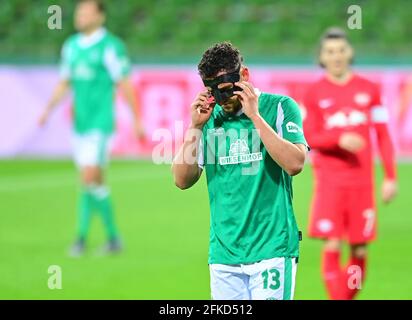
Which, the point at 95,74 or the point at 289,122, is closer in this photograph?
the point at 289,122

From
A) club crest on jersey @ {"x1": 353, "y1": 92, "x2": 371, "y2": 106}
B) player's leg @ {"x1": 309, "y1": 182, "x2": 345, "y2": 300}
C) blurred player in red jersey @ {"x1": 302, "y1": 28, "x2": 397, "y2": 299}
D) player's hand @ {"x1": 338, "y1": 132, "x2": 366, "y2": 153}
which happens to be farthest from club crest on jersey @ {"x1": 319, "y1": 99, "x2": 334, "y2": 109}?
player's leg @ {"x1": 309, "y1": 182, "x2": 345, "y2": 300}

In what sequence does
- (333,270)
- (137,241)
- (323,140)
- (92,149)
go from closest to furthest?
(323,140) → (333,270) → (92,149) → (137,241)

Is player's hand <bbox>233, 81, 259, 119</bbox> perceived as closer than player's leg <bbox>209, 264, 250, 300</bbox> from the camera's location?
Yes

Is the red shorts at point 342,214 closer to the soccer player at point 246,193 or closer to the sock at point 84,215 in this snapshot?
the soccer player at point 246,193

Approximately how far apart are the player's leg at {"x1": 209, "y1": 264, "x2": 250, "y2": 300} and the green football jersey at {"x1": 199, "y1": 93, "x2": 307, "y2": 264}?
36mm

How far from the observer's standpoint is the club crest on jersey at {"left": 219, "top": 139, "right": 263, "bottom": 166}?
14.2ft

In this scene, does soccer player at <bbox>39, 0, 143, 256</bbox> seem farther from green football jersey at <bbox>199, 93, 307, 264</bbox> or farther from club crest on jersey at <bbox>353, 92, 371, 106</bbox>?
green football jersey at <bbox>199, 93, 307, 264</bbox>

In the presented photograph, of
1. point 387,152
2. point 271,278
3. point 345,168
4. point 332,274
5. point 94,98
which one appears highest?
point 94,98

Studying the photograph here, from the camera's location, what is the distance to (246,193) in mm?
4344

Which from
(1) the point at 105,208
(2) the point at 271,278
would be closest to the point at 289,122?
(2) the point at 271,278

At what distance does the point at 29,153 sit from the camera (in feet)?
53.5

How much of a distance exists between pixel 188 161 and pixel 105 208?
496 cm

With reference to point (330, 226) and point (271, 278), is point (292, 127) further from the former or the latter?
point (330, 226)
